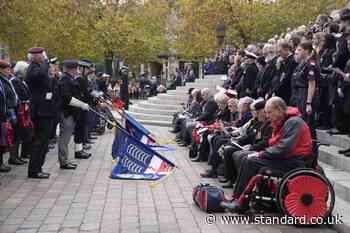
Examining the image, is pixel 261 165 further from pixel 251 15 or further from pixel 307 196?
pixel 251 15

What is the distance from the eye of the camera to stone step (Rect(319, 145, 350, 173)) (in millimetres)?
8914

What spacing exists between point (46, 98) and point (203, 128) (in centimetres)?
316

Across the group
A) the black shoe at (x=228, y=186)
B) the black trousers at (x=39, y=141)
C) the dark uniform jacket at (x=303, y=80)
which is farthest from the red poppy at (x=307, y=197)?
the black trousers at (x=39, y=141)

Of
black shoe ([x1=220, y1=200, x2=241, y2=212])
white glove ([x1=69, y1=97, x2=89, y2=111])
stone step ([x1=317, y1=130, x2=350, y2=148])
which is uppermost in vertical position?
white glove ([x1=69, y1=97, x2=89, y2=111])

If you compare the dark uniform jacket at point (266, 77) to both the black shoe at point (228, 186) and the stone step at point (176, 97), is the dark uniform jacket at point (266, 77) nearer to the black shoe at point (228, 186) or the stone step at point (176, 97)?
the black shoe at point (228, 186)

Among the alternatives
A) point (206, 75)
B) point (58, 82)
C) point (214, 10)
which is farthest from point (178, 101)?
point (58, 82)

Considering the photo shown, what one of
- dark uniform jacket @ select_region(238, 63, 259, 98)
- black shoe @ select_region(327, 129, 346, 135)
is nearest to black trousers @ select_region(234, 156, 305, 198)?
black shoe @ select_region(327, 129, 346, 135)

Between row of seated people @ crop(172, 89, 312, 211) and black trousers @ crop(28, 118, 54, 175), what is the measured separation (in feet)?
9.36

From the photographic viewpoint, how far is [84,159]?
1312 cm

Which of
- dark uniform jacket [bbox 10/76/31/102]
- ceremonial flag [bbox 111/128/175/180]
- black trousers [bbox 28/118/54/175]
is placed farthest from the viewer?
dark uniform jacket [bbox 10/76/31/102]

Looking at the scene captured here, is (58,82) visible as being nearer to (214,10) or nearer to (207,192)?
(207,192)

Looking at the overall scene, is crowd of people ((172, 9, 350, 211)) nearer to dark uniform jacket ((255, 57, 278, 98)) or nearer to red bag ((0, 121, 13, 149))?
dark uniform jacket ((255, 57, 278, 98))

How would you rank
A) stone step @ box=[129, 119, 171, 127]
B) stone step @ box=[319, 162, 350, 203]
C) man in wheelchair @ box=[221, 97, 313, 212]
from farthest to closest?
1. stone step @ box=[129, 119, 171, 127]
2. stone step @ box=[319, 162, 350, 203]
3. man in wheelchair @ box=[221, 97, 313, 212]

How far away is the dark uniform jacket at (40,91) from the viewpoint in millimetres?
10328
